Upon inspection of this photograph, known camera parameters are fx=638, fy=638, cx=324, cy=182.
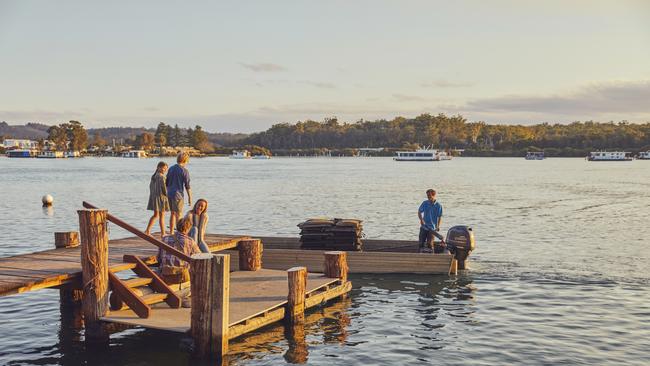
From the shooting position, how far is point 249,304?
48.2 ft

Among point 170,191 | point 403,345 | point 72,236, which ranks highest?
point 170,191

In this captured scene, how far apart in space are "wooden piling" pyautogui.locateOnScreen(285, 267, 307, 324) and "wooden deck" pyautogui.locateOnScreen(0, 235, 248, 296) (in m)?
3.67

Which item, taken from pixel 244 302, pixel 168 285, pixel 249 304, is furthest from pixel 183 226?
pixel 249 304

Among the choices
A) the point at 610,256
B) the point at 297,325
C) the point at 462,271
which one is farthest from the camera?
the point at 610,256

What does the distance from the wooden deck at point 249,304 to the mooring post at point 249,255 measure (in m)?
0.35

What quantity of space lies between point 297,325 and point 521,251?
1557cm

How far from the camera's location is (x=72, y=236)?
695 inches

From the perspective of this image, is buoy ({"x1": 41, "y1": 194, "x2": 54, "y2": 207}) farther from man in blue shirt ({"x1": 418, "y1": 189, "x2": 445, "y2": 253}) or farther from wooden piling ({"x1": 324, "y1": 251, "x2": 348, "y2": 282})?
wooden piling ({"x1": 324, "y1": 251, "x2": 348, "y2": 282})

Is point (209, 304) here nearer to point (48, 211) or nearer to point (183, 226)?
point (183, 226)

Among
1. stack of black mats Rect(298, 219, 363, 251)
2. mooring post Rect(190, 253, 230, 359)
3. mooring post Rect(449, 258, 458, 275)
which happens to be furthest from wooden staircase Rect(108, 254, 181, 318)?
mooring post Rect(449, 258, 458, 275)

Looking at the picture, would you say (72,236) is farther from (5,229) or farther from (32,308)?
(5,229)

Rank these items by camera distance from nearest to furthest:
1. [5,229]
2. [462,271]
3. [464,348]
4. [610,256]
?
[464,348] → [462,271] → [610,256] → [5,229]

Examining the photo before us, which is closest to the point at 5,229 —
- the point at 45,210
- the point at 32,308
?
the point at 45,210

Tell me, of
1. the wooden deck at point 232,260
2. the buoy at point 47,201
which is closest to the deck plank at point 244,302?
the wooden deck at point 232,260
